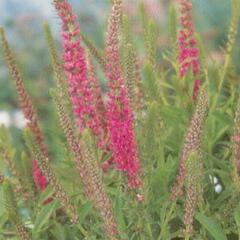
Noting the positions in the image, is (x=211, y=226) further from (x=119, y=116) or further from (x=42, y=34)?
(x=42, y=34)

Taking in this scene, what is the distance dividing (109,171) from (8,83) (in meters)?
4.16

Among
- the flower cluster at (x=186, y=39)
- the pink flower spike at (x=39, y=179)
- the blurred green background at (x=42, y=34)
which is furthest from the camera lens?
the blurred green background at (x=42, y=34)

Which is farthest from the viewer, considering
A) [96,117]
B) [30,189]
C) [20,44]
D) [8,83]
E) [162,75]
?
[20,44]

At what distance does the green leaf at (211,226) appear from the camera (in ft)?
5.63

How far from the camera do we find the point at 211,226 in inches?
67.8

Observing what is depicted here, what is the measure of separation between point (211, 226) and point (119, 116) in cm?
32

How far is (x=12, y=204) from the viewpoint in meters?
1.67


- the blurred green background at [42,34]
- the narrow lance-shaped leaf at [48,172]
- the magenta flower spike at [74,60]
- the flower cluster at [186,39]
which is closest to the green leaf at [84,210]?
the narrow lance-shaped leaf at [48,172]

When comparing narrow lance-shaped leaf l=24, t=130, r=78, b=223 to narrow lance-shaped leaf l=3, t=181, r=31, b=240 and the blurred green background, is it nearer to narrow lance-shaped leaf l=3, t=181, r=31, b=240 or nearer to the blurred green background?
narrow lance-shaped leaf l=3, t=181, r=31, b=240

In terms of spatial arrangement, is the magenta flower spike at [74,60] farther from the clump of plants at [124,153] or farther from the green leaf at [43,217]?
the green leaf at [43,217]

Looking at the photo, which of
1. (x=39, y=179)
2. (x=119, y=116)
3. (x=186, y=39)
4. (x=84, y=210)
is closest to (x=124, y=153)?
(x=119, y=116)

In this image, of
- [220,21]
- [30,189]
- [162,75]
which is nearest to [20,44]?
[220,21]

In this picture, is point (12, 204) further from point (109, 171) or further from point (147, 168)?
point (109, 171)

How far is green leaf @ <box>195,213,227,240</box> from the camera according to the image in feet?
5.63
